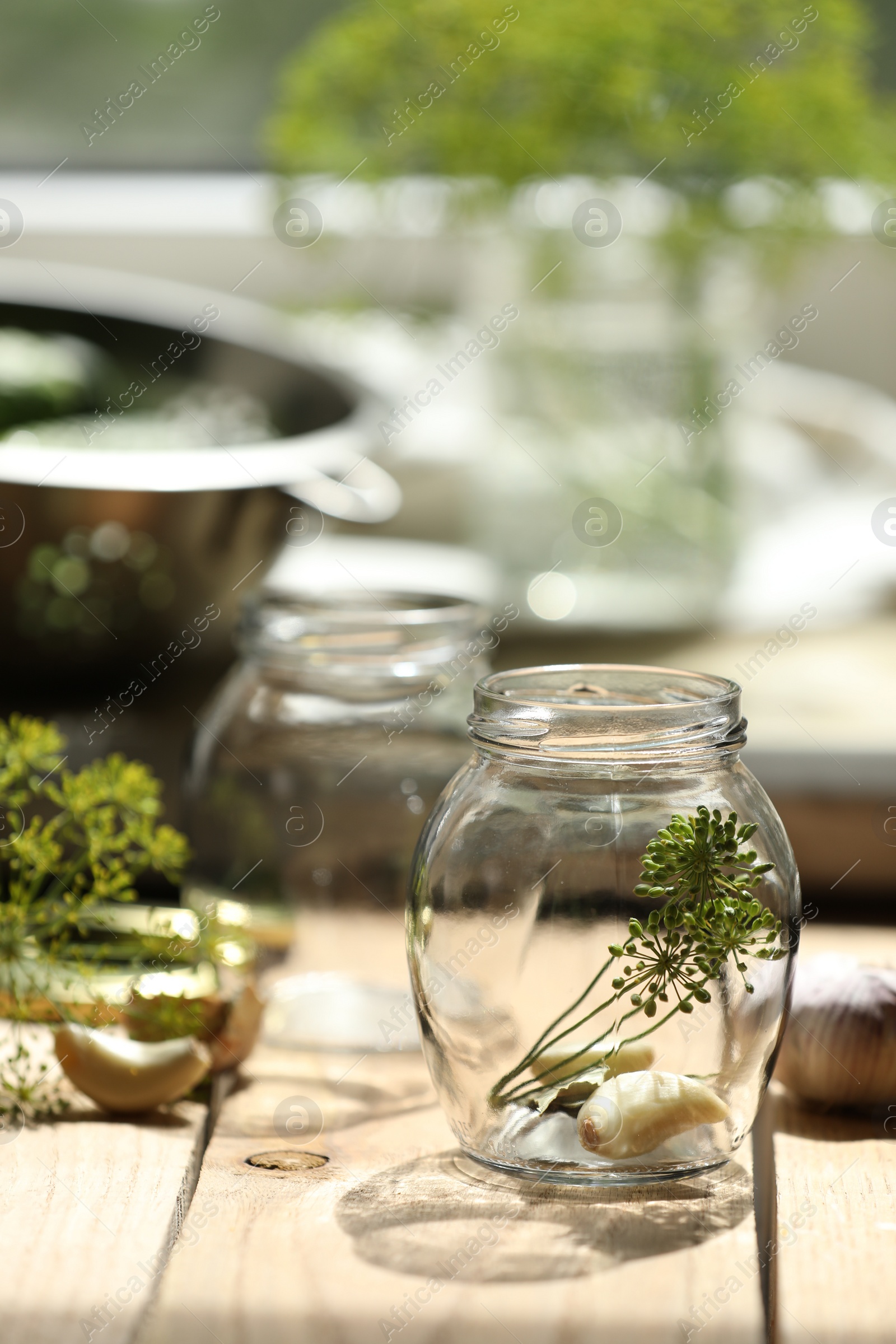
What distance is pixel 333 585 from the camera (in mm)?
811

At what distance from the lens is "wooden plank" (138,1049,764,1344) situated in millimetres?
328

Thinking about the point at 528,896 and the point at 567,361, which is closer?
the point at 528,896

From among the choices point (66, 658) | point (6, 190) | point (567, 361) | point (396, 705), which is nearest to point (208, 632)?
point (66, 658)

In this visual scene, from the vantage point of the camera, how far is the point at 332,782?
1.79 feet

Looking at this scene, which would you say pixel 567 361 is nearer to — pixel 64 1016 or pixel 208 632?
pixel 208 632

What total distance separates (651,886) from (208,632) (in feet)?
1.19

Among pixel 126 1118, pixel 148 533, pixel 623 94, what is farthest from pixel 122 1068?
pixel 623 94

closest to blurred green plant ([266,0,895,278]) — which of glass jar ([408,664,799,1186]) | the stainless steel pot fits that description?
the stainless steel pot

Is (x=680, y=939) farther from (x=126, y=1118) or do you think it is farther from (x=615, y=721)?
(x=126, y=1118)

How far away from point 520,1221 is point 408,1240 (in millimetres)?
29

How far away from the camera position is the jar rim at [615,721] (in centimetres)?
39

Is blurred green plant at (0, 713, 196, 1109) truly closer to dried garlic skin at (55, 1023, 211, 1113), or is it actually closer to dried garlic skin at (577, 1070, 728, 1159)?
dried garlic skin at (55, 1023, 211, 1113)

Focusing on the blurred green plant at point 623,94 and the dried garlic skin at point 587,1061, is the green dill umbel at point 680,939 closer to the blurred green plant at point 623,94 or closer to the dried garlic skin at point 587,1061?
the dried garlic skin at point 587,1061

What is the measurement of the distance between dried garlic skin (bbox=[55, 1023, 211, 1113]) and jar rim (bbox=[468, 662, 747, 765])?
138 mm
